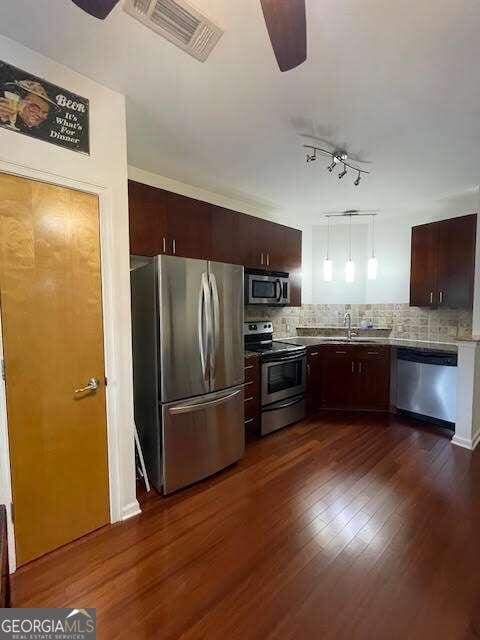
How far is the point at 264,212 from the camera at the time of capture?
3992mm

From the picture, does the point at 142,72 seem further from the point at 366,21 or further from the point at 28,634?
the point at 28,634

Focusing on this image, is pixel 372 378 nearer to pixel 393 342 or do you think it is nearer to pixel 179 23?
pixel 393 342

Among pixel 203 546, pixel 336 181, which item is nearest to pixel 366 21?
pixel 336 181

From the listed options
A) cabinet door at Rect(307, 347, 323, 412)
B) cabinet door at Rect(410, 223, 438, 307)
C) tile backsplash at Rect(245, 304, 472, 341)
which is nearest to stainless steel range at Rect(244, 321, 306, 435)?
cabinet door at Rect(307, 347, 323, 412)

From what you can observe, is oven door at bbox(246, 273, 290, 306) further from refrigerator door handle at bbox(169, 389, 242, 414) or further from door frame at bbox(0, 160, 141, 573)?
door frame at bbox(0, 160, 141, 573)

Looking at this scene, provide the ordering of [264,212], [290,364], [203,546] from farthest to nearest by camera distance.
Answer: [264,212] → [290,364] → [203,546]

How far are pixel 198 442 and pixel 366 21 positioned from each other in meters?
2.64

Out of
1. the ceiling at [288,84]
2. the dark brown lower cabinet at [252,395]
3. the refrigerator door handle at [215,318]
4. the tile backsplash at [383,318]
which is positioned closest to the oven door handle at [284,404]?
the dark brown lower cabinet at [252,395]

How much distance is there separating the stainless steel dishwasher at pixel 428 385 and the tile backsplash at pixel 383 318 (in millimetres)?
442

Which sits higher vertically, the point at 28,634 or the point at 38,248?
the point at 38,248

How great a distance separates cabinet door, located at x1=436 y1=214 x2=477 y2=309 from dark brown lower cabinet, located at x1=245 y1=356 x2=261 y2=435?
2.36 metres

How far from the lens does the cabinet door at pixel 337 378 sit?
379 centimetres

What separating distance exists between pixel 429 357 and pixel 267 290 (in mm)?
1961

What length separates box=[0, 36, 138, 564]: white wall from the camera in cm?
150
